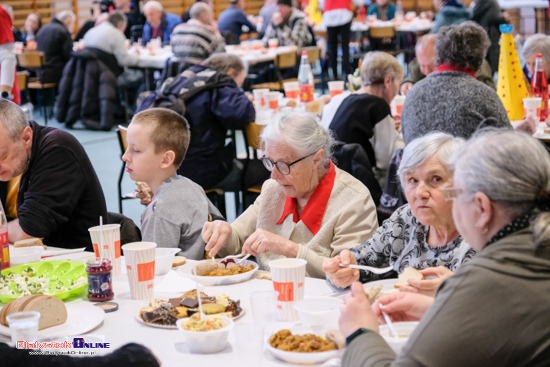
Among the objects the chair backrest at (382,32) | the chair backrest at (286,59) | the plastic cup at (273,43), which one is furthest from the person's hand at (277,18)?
the chair backrest at (382,32)

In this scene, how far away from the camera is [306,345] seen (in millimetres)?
1606

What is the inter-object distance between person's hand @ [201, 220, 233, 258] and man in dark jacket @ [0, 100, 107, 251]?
2.55 ft

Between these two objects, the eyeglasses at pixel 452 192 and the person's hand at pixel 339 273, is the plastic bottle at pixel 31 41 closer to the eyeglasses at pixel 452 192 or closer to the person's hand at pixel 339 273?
the person's hand at pixel 339 273

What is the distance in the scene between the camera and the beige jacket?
2520 millimetres

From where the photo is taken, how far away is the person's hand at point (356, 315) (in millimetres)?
1537

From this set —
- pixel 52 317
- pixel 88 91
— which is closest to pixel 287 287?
pixel 52 317

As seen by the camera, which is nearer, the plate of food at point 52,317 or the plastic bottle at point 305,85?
the plate of food at point 52,317

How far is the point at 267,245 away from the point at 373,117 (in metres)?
2.10

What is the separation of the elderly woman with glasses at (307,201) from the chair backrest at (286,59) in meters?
6.66

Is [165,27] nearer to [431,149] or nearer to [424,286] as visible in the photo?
[431,149]

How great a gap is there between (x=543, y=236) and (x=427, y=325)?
28 centimetres

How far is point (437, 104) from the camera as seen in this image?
3.62 metres

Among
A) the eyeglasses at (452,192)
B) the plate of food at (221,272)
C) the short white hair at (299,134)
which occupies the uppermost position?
the eyeglasses at (452,192)

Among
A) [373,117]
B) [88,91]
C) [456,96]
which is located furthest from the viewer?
[88,91]
